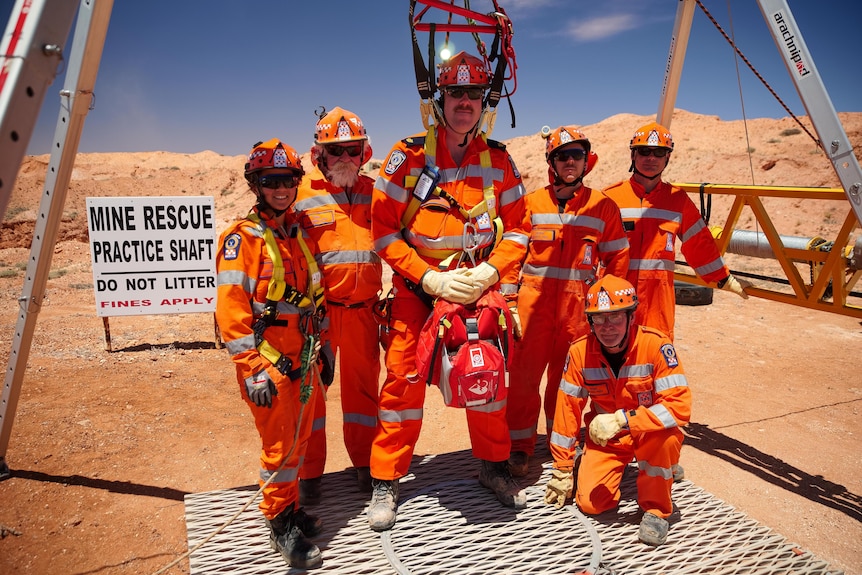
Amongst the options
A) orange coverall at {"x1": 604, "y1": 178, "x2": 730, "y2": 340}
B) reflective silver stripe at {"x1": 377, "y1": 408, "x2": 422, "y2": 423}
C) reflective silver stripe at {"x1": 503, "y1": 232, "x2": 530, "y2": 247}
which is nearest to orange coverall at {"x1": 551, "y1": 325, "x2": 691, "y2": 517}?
orange coverall at {"x1": 604, "y1": 178, "x2": 730, "y2": 340}

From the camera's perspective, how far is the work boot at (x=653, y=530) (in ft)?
12.3

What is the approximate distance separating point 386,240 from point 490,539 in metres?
2.17

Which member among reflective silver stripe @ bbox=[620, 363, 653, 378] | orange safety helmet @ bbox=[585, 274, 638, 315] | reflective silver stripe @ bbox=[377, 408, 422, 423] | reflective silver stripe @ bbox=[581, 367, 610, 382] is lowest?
reflective silver stripe @ bbox=[377, 408, 422, 423]

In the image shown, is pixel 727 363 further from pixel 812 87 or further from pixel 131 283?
pixel 131 283

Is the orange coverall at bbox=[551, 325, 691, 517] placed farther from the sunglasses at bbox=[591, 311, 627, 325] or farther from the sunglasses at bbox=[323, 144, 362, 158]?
the sunglasses at bbox=[323, 144, 362, 158]

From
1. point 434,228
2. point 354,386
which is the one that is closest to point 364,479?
point 354,386

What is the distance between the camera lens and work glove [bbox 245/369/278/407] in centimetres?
310

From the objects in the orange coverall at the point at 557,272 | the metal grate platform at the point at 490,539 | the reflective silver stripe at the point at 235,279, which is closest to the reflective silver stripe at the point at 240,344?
the reflective silver stripe at the point at 235,279

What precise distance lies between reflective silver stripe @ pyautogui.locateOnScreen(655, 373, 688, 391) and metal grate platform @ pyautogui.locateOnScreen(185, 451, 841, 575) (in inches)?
40.1

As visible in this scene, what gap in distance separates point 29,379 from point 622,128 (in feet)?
133

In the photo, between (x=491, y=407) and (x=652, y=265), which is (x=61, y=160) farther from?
(x=652, y=265)

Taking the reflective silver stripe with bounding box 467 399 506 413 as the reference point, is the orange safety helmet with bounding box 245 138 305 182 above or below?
above

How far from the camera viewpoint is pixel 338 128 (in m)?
3.77

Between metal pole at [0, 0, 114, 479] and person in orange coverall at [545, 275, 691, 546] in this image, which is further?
person in orange coverall at [545, 275, 691, 546]
